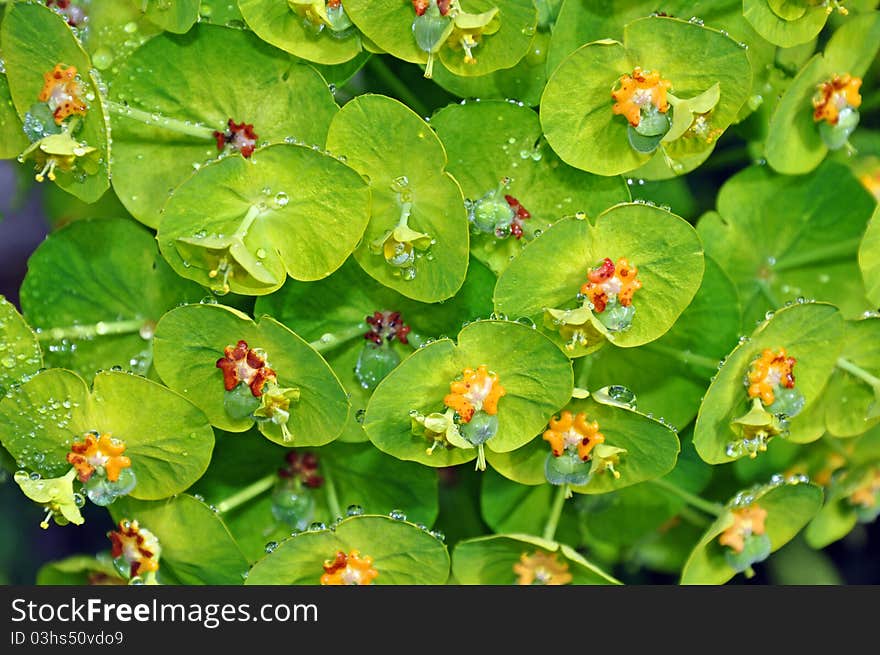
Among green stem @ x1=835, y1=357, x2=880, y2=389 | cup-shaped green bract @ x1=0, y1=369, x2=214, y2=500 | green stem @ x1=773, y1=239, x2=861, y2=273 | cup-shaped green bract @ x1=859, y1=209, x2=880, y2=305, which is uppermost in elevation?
cup-shaped green bract @ x1=859, y1=209, x2=880, y2=305

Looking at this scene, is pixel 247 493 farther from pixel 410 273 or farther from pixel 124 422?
pixel 410 273

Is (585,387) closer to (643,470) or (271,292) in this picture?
(643,470)

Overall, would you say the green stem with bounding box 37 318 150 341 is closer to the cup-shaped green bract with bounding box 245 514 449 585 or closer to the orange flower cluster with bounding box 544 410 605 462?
the cup-shaped green bract with bounding box 245 514 449 585

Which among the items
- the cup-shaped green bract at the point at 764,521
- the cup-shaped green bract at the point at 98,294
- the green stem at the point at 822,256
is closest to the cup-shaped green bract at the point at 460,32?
the cup-shaped green bract at the point at 98,294

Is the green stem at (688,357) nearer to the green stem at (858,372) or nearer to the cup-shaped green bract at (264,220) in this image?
the green stem at (858,372)

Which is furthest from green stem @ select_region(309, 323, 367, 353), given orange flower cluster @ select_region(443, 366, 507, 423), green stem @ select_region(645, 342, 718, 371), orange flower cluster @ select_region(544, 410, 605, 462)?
green stem @ select_region(645, 342, 718, 371)

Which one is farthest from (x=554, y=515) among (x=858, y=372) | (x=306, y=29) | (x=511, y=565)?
(x=306, y=29)
